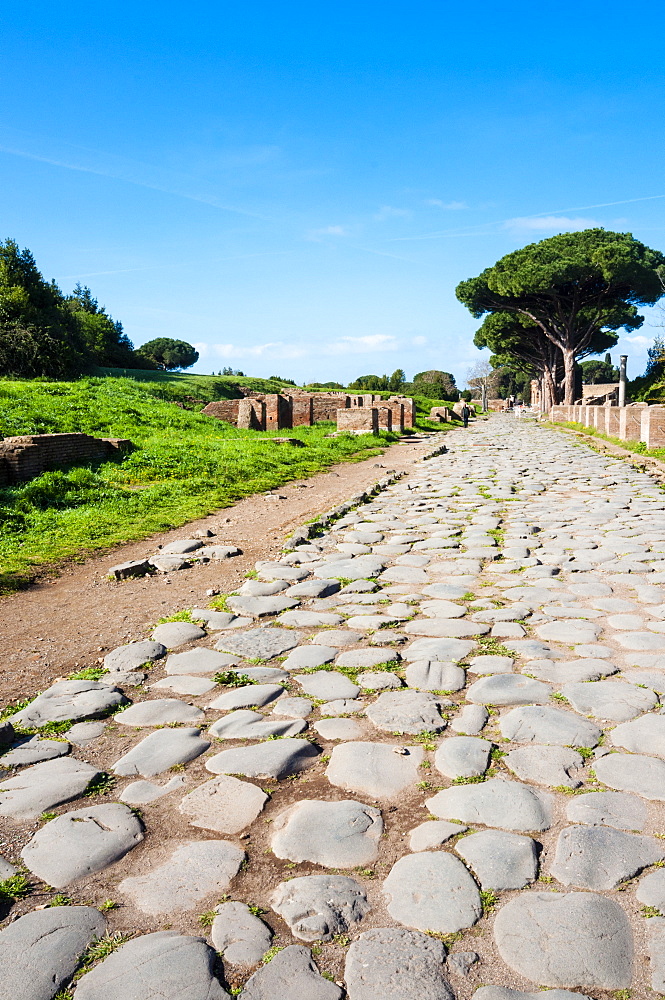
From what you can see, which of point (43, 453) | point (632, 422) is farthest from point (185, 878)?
point (632, 422)

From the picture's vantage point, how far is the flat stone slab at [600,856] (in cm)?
185

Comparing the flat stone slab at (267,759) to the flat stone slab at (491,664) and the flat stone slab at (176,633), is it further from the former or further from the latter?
the flat stone slab at (176,633)

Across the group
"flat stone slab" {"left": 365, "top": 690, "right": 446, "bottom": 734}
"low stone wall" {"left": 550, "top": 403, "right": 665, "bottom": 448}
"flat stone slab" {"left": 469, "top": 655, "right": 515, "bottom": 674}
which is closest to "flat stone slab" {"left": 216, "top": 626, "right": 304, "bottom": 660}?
"flat stone slab" {"left": 365, "top": 690, "right": 446, "bottom": 734}

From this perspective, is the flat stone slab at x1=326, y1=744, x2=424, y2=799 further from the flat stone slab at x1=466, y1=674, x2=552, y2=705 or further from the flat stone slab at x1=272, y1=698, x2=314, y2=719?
the flat stone slab at x1=466, y1=674, x2=552, y2=705

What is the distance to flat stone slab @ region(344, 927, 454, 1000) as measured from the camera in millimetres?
1504

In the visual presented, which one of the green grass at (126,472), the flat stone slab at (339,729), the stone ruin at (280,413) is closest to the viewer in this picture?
the flat stone slab at (339,729)

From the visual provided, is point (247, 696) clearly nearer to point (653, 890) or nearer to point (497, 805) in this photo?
point (497, 805)

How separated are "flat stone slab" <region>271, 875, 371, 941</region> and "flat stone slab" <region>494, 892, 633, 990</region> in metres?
0.36

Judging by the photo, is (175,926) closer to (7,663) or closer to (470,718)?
(470,718)

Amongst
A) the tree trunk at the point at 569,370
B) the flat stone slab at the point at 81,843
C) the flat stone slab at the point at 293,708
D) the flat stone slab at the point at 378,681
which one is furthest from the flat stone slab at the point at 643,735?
the tree trunk at the point at 569,370

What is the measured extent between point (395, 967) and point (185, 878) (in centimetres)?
64

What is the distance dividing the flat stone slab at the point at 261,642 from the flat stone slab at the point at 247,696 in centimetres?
41

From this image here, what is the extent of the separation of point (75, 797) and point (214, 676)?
1.06m

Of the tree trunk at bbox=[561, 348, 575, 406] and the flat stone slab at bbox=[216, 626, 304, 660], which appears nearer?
the flat stone slab at bbox=[216, 626, 304, 660]
